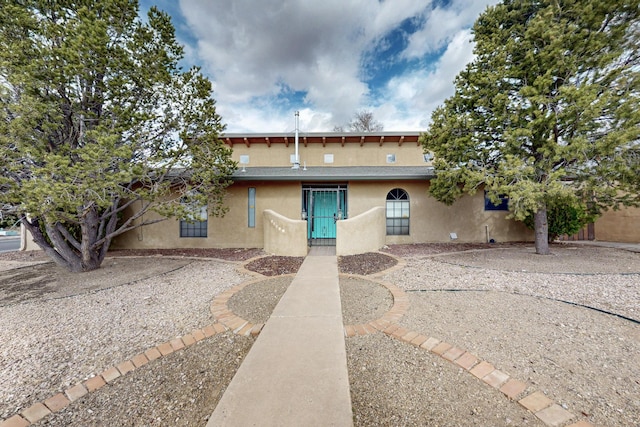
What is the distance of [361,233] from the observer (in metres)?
7.73

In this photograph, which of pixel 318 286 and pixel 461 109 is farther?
pixel 461 109

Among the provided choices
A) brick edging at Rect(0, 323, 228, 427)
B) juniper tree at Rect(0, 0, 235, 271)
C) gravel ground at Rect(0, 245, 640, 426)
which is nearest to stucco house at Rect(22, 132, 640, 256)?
juniper tree at Rect(0, 0, 235, 271)

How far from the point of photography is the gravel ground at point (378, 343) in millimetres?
1924

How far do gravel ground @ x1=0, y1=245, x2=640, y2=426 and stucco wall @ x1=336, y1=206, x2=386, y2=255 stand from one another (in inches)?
69.3

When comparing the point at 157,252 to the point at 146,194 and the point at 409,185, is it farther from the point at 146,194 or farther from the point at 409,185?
the point at 409,185

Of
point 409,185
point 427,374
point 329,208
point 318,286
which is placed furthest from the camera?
point 329,208

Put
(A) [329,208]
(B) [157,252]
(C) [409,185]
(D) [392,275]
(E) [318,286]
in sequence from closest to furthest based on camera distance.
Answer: (E) [318,286] → (D) [392,275] → (B) [157,252] → (C) [409,185] → (A) [329,208]

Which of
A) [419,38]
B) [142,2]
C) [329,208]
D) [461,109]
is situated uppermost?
[419,38]

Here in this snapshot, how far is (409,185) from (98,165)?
30.5ft

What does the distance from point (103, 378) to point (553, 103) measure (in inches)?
392

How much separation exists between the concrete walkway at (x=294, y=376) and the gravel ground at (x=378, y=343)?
21 cm

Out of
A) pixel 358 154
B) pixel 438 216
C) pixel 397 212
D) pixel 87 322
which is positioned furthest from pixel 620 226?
pixel 87 322

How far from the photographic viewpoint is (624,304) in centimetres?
373

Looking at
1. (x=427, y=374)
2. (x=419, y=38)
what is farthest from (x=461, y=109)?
(x=427, y=374)
